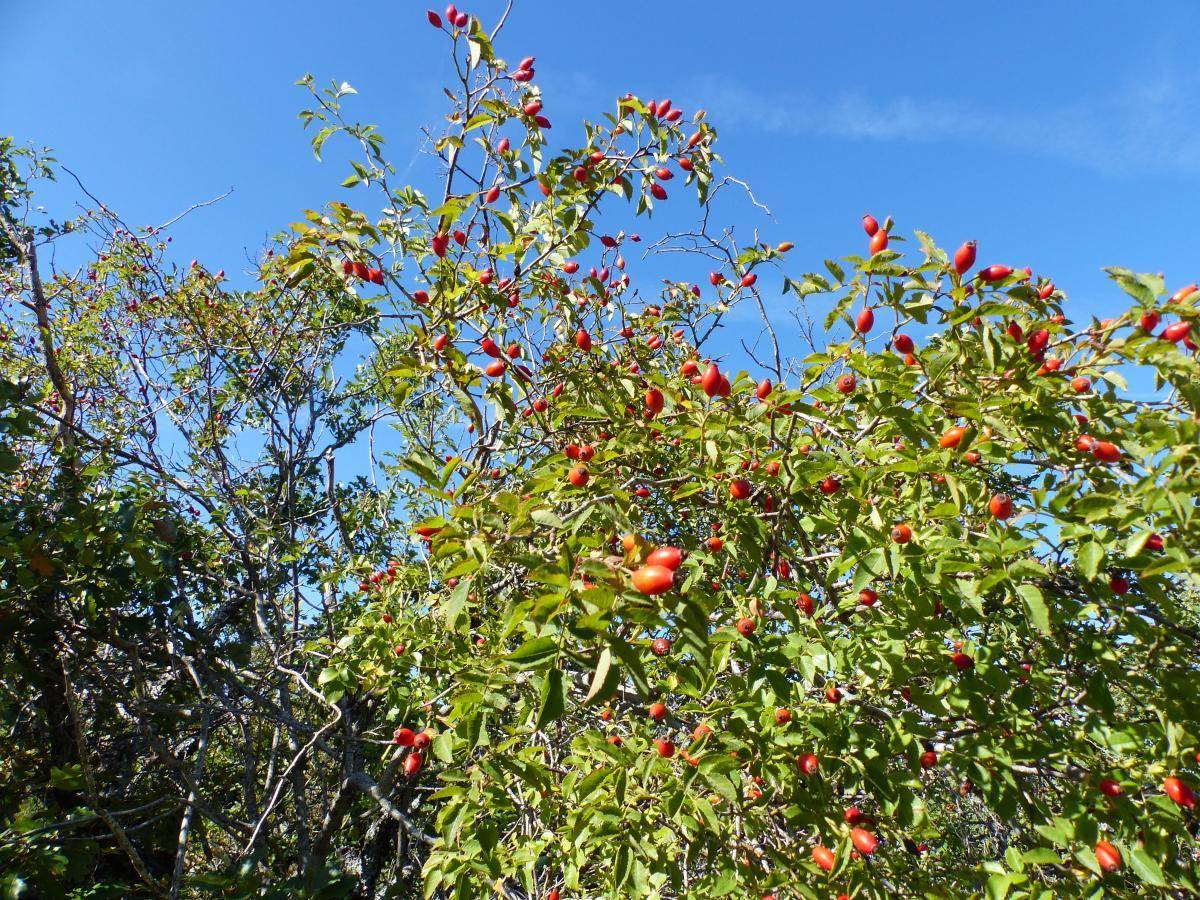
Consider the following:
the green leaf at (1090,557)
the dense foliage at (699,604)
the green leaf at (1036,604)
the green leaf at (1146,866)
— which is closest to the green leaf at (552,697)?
the dense foliage at (699,604)

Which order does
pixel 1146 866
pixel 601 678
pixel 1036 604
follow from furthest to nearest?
pixel 1146 866 < pixel 1036 604 < pixel 601 678

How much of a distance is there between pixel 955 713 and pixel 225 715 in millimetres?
3950

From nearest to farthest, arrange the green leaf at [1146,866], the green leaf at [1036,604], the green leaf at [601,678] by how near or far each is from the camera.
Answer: the green leaf at [601,678], the green leaf at [1036,604], the green leaf at [1146,866]

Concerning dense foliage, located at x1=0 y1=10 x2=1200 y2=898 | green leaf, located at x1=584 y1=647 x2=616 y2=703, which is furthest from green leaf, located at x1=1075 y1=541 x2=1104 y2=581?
green leaf, located at x1=584 y1=647 x2=616 y2=703

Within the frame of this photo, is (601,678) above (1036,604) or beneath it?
beneath

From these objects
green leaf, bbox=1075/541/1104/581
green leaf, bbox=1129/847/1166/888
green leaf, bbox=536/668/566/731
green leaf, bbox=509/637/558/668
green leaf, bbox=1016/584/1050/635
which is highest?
green leaf, bbox=1075/541/1104/581

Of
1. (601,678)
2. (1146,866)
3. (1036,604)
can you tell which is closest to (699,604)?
(601,678)

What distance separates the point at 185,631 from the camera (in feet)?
11.3

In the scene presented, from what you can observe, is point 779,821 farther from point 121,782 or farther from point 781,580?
point 121,782

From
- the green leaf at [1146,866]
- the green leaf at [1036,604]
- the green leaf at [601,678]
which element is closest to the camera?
the green leaf at [601,678]

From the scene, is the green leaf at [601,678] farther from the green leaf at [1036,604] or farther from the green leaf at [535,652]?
the green leaf at [1036,604]

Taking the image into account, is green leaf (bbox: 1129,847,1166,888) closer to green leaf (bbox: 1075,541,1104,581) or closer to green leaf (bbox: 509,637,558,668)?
green leaf (bbox: 1075,541,1104,581)

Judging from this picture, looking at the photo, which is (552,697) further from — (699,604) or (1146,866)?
(1146,866)

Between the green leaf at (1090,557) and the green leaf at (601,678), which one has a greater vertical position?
the green leaf at (1090,557)
